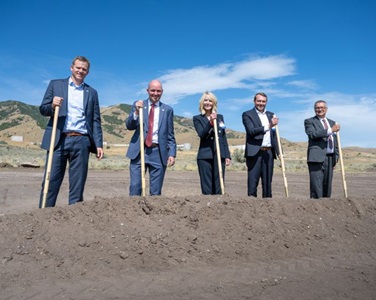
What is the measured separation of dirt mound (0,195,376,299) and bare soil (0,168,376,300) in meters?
0.01

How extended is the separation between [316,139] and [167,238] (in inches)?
142

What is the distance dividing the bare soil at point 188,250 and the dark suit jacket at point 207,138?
45.4 inches

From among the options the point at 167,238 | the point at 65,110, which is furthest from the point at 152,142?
the point at 167,238

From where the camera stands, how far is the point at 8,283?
12.6ft

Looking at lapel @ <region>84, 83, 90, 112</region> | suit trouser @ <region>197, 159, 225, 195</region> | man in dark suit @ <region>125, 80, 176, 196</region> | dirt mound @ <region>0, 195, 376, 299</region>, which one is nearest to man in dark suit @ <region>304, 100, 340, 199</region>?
dirt mound @ <region>0, 195, 376, 299</region>

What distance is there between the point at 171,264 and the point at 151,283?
0.53 m

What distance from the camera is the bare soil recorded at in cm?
378

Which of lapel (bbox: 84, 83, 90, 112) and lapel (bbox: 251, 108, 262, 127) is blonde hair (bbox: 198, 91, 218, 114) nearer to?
lapel (bbox: 251, 108, 262, 127)

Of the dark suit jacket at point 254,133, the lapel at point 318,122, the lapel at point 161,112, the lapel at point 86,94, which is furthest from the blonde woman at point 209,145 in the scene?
the lapel at point 86,94

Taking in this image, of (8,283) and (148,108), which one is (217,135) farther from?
(8,283)

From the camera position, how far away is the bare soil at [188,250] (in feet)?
12.4

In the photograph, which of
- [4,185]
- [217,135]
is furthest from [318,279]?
[4,185]

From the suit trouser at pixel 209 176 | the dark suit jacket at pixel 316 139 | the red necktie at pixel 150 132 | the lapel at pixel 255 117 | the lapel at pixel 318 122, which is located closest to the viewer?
the red necktie at pixel 150 132

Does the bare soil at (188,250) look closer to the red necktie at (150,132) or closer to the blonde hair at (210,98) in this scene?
the red necktie at (150,132)
